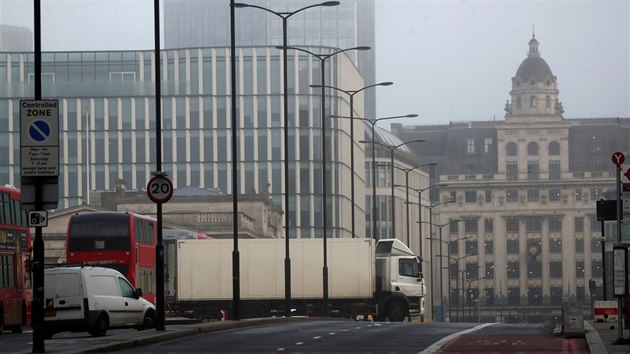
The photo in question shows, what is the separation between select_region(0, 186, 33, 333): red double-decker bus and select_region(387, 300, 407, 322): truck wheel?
2578 cm

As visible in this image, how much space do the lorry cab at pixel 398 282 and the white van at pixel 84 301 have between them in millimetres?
30216

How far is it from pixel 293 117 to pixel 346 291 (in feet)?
240

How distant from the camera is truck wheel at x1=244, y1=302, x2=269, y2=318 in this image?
6850 cm

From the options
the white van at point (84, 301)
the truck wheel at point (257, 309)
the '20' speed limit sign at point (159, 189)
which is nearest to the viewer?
the '20' speed limit sign at point (159, 189)

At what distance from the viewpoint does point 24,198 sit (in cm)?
2781

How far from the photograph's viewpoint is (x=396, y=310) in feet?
226

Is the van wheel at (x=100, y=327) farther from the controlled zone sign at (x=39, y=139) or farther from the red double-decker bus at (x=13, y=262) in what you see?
the controlled zone sign at (x=39, y=139)

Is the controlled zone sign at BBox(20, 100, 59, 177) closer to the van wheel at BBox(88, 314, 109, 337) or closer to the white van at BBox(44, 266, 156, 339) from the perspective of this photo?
the white van at BBox(44, 266, 156, 339)

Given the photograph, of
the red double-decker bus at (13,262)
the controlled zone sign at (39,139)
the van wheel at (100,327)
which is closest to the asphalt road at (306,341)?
the van wheel at (100,327)

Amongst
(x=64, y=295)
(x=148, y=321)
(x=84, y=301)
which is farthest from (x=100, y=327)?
(x=148, y=321)

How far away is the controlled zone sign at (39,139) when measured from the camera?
27438 mm

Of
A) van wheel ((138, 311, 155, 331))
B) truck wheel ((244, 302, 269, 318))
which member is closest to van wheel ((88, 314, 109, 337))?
van wheel ((138, 311, 155, 331))

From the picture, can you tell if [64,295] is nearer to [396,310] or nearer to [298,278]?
[298,278]

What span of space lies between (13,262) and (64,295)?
6.08 meters
